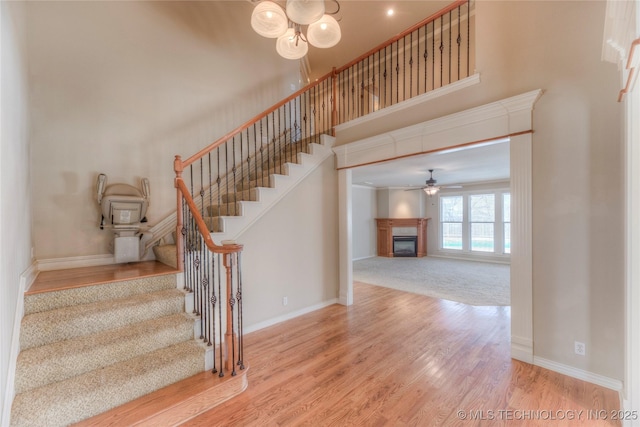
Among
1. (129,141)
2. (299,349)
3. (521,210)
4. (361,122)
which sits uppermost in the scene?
(361,122)

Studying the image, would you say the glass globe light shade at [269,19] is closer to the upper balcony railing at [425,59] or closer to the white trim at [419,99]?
the upper balcony railing at [425,59]

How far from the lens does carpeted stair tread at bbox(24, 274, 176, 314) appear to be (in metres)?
2.12

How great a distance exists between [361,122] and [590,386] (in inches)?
150

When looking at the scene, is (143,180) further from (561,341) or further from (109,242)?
(561,341)

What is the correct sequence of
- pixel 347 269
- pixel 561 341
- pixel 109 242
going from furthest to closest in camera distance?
1. pixel 347 269
2. pixel 109 242
3. pixel 561 341

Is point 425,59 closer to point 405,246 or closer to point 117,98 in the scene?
point 117,98

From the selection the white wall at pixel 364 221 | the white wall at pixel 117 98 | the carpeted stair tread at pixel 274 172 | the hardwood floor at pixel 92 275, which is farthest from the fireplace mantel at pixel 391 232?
the hardwood floor at pixel 92 275

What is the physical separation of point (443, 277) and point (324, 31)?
5.79 m

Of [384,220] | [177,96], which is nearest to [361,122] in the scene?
[177,96]

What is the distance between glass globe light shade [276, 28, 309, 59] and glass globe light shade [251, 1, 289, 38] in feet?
0.62

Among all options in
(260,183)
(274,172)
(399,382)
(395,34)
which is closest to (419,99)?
(274,172)

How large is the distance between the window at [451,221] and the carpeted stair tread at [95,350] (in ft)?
29.2

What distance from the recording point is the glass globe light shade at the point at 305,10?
2.06 meters

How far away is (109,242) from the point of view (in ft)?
11.3
